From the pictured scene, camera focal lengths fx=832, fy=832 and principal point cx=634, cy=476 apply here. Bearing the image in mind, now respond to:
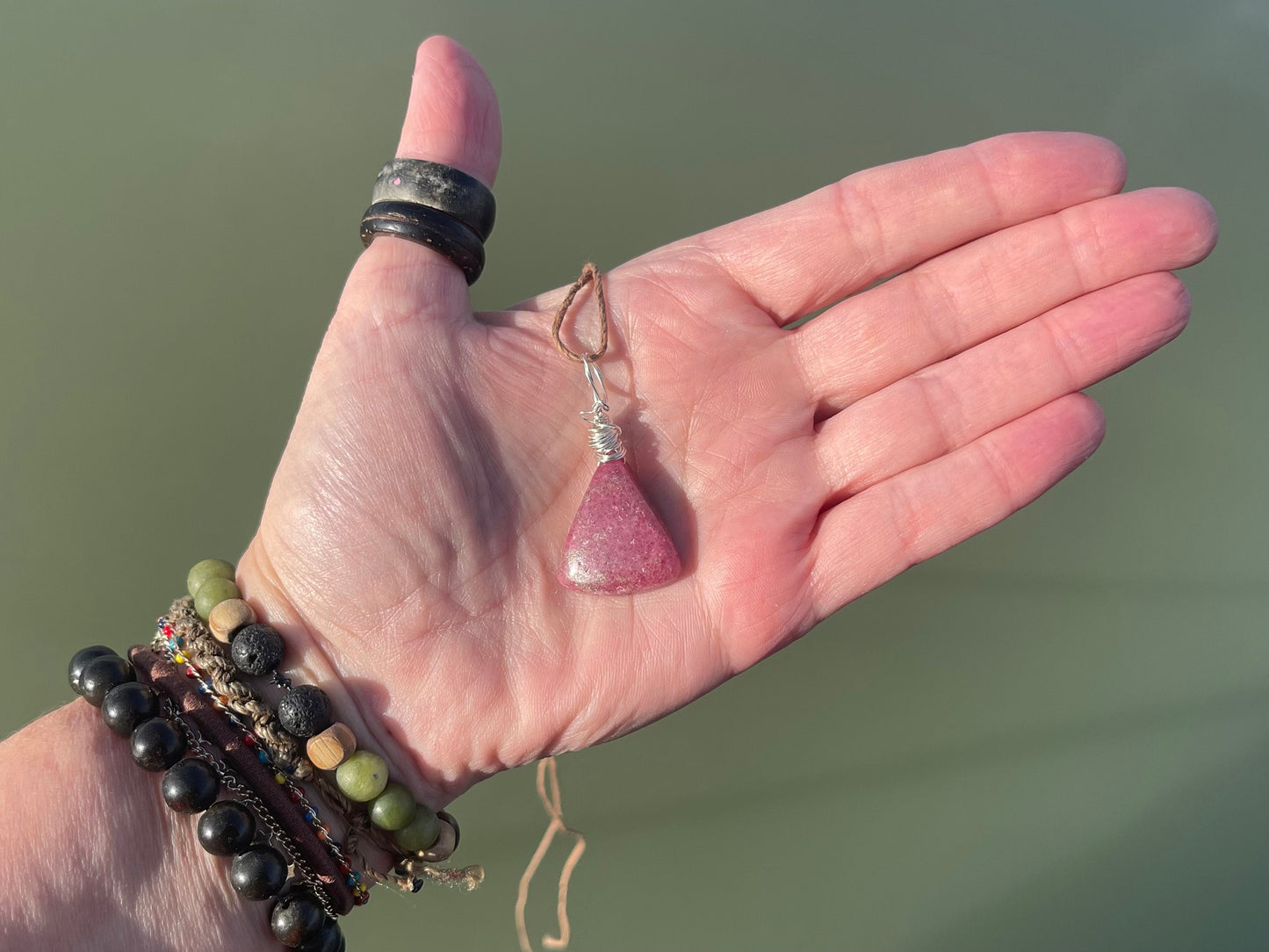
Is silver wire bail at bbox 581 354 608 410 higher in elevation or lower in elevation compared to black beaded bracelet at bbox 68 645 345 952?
higher

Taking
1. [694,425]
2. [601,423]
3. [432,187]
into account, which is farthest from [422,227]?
[694,425]

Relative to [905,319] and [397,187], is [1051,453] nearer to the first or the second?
[905,319]

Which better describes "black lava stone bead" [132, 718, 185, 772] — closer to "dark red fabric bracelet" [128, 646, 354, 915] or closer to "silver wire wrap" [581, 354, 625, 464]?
"dark red fabric bracelet" [128, 646, 354, 915]

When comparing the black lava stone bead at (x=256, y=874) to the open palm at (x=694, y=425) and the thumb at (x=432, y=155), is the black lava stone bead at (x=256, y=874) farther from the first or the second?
the thumb at (x=432, y=155)

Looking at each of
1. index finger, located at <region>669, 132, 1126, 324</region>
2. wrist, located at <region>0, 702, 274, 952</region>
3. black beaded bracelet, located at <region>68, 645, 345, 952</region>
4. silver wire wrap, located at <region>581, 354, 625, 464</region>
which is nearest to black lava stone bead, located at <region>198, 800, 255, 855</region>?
black beaded bracelet, located at <region>68, 645, 345, 952</region>

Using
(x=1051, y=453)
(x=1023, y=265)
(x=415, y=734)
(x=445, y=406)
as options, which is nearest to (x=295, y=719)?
(x=415, y=734)

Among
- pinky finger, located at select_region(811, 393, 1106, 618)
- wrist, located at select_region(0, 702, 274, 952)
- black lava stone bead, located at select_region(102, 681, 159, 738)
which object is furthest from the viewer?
pinky finger, located at select_region(811, 393, 1106, 618)

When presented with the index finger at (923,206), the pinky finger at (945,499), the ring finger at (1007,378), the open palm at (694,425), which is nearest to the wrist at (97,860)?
the open palm at (694,425)
